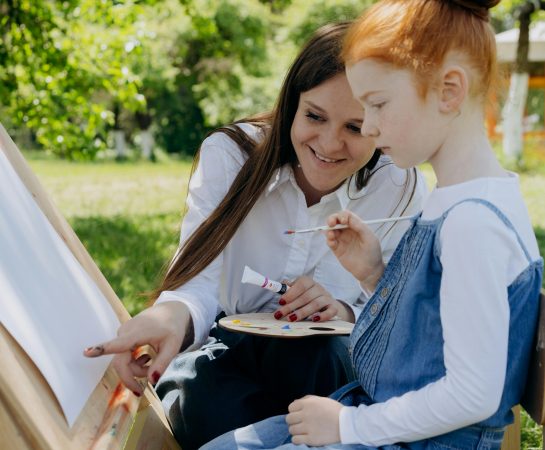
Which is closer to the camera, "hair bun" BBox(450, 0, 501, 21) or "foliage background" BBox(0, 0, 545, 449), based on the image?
"hair bun" BBox(450, 0, 501, 21)

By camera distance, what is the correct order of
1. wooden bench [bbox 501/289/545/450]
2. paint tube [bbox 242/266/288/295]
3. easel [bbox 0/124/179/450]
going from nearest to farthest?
easel [bbox 0/124/179/450], wooden bench [bbox 501/289/545/450], paint tube [bbox 242/266/288/295]

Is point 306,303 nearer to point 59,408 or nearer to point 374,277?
point 374,277

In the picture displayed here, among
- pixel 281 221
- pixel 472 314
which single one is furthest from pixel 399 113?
pixel 281 221

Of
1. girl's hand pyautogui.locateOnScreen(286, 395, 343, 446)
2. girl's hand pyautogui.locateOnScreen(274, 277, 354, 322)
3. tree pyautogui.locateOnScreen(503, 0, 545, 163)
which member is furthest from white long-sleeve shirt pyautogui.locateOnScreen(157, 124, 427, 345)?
tree pyautogui.locateOnScreen(503, 0, 545, 163)

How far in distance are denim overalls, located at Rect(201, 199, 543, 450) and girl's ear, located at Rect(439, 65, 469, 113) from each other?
160 mm

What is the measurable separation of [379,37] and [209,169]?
78 cm

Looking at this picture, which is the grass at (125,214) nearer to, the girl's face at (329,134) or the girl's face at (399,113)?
the girl's face at (329,134)

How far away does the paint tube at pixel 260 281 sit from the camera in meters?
1.91

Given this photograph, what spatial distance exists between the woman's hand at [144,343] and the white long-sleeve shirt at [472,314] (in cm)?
46

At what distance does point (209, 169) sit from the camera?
2.10 metres

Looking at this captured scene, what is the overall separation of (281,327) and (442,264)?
55cm

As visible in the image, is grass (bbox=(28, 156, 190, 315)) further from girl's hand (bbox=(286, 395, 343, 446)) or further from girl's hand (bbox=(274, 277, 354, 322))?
girl's hand (bbox=(286, 395, 343, 446))

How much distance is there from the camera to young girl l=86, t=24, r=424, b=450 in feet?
6.34

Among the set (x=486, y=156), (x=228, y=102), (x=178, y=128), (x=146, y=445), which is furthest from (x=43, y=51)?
(x=178, y=128)
